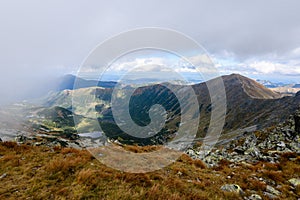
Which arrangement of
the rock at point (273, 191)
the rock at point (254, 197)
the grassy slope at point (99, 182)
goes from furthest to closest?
the rock at point (273, 191), the rock at point (254, 197), the grassy slope at point (99, 182)

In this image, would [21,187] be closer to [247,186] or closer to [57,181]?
[57,181]

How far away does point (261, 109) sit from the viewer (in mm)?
170625

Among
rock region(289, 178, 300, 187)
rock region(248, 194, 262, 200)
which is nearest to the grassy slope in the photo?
rock region(289, 178, 300, 187)

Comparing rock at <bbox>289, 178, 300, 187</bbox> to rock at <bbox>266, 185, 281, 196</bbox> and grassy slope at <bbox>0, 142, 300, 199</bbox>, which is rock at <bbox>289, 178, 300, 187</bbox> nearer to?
grassy slope at <bbox>0, 142, 300, 199</bbox>

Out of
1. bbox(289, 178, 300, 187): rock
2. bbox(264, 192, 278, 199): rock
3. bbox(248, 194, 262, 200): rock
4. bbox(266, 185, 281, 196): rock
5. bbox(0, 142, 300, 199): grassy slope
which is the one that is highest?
bbox(0, 142, 300, 199): grassy slope

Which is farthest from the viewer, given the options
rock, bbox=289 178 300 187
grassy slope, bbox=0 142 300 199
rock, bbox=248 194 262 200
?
rock, bbox=289 178 300 187

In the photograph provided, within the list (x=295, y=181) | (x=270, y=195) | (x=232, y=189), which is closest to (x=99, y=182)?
(x=232, y=189)

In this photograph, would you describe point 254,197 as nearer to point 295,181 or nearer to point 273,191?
point 273,191

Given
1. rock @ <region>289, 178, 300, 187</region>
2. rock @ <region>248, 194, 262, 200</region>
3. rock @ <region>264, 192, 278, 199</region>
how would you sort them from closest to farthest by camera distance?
rock @ <region>248, 194, 262, 200</region> → rock @ <region>264, 192, 278, 199</region> → rock @ <region>289, 178, 300, 187</region>

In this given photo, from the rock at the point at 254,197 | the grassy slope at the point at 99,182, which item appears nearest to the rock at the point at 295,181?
the grassy slope at the point at 99,182

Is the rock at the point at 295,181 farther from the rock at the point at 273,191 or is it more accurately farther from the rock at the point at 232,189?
the rock at the point at 232,189

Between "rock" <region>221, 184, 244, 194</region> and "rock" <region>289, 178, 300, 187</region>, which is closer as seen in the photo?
"rock" <region>221, 184, 244, 194</region>

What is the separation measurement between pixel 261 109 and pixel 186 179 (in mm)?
191294

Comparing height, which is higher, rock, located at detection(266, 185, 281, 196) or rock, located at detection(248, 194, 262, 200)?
rock, located at detection(248, 194, 262, 200)
